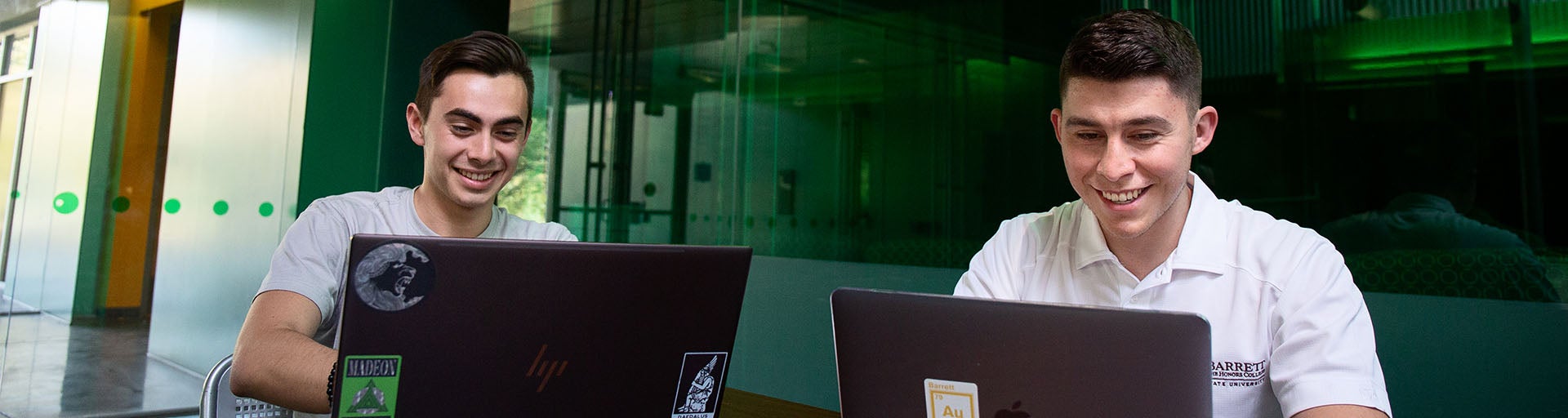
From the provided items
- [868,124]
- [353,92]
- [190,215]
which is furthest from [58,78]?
[868,124]

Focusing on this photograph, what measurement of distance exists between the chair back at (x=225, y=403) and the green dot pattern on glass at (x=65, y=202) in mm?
4513

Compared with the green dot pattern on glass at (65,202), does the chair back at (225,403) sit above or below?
below

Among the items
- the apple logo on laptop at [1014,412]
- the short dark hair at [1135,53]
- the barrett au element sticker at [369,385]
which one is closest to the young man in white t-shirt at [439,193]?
the barrett au element sticker at [369,385]

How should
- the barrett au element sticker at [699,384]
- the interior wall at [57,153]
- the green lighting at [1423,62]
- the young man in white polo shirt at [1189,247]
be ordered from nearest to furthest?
the barrett au element sticker at [699,384] → the young man in white polo shirt at [1189,247] → the green lighting at [1423,62] → the interior wall at [57,153]

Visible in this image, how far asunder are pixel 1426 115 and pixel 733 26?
313 cm

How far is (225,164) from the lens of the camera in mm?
5824

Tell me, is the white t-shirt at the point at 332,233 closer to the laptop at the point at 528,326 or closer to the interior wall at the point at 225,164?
the laptop at the point at 528,326

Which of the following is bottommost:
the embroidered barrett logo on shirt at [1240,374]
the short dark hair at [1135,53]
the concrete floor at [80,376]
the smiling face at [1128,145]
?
the concrete floor at [80,376]

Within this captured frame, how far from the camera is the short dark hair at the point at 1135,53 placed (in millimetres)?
1416

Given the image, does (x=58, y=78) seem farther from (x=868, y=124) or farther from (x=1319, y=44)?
(x=1319, y=44)

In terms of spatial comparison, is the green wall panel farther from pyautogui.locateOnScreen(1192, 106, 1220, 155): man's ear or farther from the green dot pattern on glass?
pyautogui.locateOnScreen(1192, 106, 1220, 155): man's ear

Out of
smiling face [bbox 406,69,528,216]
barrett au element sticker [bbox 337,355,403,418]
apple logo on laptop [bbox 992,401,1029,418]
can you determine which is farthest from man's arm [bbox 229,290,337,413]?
apple logo on laptop [bbox 992,401,1029,418]

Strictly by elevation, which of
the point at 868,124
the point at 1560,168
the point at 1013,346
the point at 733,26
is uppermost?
the point at 733,26

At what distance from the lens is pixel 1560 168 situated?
8.23ft
